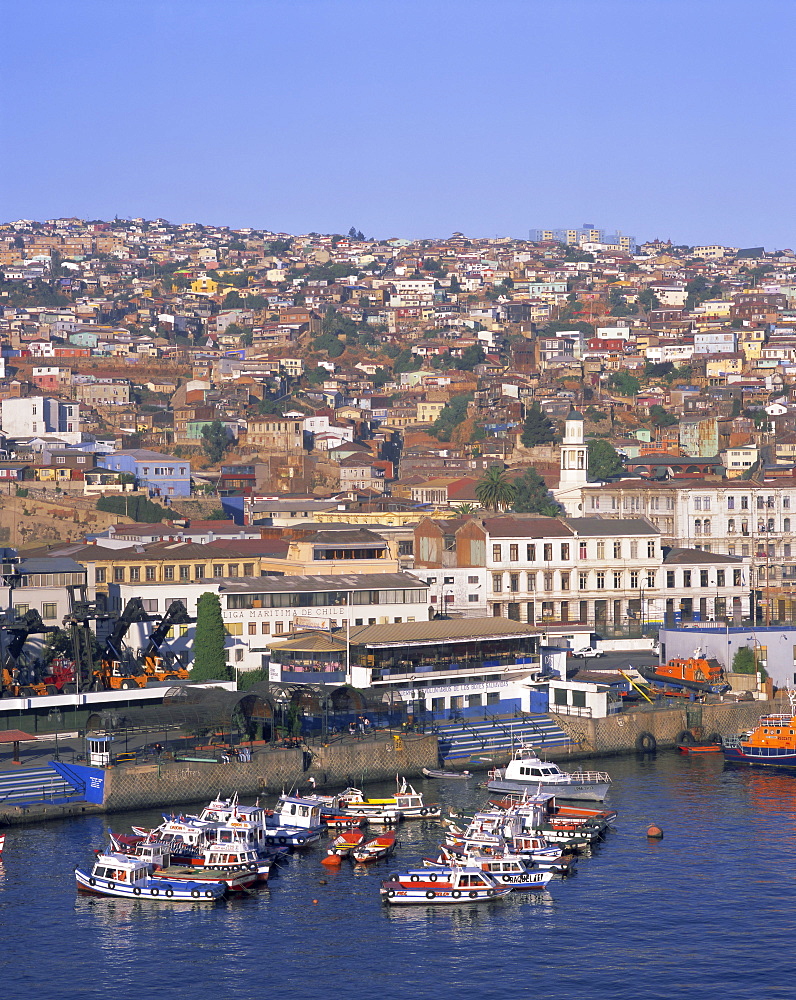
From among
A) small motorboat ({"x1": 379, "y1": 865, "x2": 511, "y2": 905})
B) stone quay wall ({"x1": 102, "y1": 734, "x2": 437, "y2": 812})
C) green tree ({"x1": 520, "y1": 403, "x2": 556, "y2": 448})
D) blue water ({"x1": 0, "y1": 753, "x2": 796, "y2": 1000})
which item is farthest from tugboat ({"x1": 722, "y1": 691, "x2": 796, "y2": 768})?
green tree ({"x1": 520, "y1": 403, "x2": 556, "y2": 448})

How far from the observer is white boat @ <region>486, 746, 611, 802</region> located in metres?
51.7

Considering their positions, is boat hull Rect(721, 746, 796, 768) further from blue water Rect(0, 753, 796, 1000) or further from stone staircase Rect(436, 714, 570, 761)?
blue water Rect(0, 753, 796, 1000)

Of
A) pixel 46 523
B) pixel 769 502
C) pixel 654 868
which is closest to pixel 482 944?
pixel 654 868

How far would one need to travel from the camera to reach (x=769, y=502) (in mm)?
89312

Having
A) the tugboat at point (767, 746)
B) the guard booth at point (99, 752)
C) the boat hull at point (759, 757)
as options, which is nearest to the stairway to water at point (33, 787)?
the guard booth at point (99, 752)

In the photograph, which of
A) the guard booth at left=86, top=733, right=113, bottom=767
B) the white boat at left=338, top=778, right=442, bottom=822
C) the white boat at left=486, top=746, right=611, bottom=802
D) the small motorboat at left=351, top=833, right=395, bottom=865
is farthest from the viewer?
the white boat at left=486, top=746, right=611, bottom=802

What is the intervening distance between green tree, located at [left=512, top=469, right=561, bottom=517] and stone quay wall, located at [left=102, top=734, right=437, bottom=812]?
151 feet

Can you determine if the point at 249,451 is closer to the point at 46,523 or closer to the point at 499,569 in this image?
the point at 46,523

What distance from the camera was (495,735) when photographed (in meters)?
59.1

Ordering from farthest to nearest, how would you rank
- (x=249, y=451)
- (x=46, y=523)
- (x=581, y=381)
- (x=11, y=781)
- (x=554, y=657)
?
(x=581, y=381) < (x=249, y=451) < (x=46, y=523) < (x=554, y=657) < (x=11, y=781)

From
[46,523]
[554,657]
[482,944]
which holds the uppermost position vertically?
[46,523]

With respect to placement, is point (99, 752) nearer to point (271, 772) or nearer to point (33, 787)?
point (33, 787)

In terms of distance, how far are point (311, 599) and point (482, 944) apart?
27763 millimetres

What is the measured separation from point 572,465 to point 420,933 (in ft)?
185
